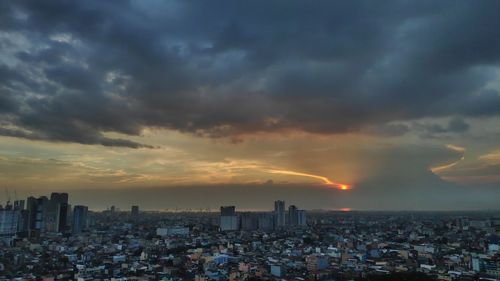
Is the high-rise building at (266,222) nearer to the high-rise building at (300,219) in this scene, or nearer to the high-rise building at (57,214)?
the high-rise building at (300,219)

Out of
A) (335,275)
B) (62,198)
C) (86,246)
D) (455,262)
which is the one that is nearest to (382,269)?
(335,275)

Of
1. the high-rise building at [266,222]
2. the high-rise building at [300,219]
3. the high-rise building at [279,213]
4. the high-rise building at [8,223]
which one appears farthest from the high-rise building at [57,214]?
the high-rise building at [300,219]

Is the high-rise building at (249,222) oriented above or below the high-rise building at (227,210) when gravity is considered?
below

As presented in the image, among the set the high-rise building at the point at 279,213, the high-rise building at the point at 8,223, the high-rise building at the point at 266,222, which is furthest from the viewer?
the high-rise building at the point at 279,213

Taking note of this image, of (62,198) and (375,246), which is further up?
(62,198)

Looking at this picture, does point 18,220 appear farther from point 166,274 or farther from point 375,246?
point 375,246

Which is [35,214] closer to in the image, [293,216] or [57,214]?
[57,214]

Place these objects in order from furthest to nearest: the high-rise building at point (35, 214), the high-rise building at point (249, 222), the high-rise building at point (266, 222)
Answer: the high-rise building at point (266, 222) < the high-rise building at point (249, 222) < the high-rise building at point (35, 214)

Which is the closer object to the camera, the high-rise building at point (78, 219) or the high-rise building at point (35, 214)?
the high-rise building at point (35, 214)

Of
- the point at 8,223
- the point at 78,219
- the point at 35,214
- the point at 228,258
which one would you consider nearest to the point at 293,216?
the point at 78,219
